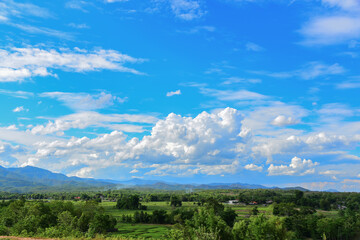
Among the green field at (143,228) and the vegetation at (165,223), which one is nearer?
the vegetation at (165,223)

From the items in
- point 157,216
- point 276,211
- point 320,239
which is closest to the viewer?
point 320,239

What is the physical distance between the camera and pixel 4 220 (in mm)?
64812

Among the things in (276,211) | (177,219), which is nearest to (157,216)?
(177,219)

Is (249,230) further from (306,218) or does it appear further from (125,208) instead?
(125,208)

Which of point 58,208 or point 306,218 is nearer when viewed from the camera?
point 58,208

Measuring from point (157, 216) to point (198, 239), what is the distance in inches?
3604

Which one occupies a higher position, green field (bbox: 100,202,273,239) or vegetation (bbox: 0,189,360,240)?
vegetation (bbox: 0,189,360,240)

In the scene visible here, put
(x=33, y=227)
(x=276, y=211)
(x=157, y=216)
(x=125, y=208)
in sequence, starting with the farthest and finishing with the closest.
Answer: (x=125, y=208), (x=276, y=211), (x=157, y=216), (x=33, y=227)

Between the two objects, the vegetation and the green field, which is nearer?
the vegetation

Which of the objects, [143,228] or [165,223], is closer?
[143,228]

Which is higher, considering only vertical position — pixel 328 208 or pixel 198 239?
pixel 198 239

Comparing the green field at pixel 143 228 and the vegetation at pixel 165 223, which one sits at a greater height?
the vegetation at pixel 165 223

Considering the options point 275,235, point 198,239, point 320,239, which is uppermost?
point 198,239

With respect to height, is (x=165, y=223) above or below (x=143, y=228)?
below
